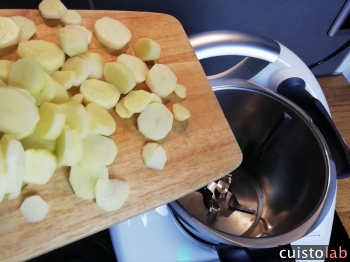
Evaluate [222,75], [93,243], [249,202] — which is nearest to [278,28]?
[222,75]

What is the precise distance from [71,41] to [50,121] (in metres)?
0.16

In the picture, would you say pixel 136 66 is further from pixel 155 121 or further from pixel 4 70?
pixel 4 70

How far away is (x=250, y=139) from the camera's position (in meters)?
0.83

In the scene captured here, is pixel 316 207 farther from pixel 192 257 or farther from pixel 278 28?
pixel 278 28

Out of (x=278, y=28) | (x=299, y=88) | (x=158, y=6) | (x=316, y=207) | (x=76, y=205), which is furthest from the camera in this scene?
(x=278, y=28)

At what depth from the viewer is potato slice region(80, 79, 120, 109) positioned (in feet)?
1.88

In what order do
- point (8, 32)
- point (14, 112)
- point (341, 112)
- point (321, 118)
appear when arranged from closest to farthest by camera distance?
point (14, 112), point (8, 32), point (321, 118), point (341, 112)

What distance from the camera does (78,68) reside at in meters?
0.58

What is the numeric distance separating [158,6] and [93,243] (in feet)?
2.07

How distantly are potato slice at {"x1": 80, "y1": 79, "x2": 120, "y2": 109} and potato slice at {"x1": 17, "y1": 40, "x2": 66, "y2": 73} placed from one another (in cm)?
5

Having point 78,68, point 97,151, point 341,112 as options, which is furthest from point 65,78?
point 341,112

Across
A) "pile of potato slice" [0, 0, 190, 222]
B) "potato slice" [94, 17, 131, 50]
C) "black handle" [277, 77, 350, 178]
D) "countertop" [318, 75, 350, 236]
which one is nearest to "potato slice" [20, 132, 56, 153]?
"pile of potato slice" [0, 0, 190, 222]

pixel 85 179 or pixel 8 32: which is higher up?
pixel 8 32

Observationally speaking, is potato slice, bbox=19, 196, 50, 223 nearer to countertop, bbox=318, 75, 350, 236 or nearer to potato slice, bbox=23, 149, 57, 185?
potato slice, bbox=23, 149, 57, 185
